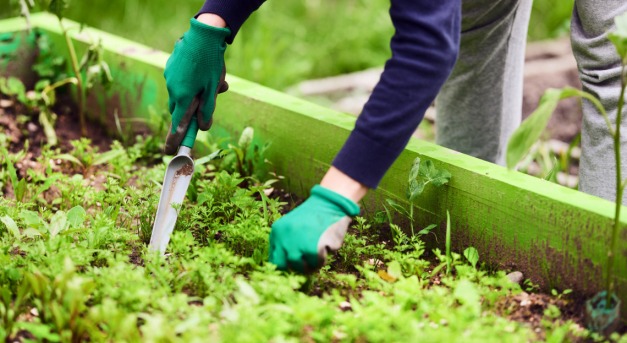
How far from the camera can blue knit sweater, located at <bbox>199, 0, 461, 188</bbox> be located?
5.13ft

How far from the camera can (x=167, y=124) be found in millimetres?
2598

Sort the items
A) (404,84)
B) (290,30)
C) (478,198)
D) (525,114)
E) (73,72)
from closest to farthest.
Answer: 1. (404,84)
2. (478,198)
3. (73,72)
4. (525,114)
5. (290,30)

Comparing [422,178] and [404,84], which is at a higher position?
[404,84]

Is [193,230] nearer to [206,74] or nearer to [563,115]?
[206,74]

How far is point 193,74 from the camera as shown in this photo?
201 centimetres

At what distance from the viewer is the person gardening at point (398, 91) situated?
1581 mm

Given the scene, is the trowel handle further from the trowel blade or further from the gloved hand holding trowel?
the gloved hand holding trowel

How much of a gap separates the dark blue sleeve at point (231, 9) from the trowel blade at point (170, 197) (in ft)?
1.21

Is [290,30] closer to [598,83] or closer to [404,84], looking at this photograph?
[598,83]

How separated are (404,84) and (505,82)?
1.05 meters

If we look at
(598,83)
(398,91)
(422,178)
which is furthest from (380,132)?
(598,83)

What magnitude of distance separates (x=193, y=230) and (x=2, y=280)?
519mm

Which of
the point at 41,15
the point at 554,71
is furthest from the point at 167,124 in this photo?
the point at 554,71

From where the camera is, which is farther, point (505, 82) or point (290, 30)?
point (290, 30)
